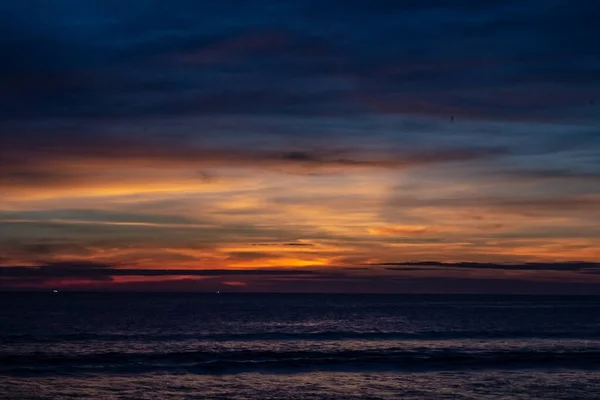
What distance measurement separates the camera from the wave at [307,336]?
5431 cm

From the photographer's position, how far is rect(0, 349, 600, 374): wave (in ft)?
124

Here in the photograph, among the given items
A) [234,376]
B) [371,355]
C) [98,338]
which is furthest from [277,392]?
[98,338]

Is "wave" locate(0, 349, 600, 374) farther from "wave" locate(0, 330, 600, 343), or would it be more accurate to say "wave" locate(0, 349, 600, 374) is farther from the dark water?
"wave" locate(0, 330, 600, 343)

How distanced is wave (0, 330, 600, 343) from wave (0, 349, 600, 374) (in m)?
10.0

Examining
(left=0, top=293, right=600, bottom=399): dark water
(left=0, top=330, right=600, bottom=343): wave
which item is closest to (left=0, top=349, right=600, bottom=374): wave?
(left=0, top=293, right=600, bottom=399): dark water

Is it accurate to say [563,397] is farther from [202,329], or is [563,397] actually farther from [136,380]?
[202,329]

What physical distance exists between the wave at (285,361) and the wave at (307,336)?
10047mm

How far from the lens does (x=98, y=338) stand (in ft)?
180

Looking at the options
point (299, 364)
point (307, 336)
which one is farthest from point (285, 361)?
point (307, 336)

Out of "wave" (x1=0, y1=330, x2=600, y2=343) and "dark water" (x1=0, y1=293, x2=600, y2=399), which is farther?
"wave" (x1=0, y1=330, x2=600, y2=343)

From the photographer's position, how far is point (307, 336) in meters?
58.1

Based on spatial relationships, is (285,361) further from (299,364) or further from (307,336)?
(307,336)

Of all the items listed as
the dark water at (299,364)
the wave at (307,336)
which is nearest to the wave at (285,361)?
the dark water at (299,364)

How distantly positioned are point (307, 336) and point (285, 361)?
56.8 ft
